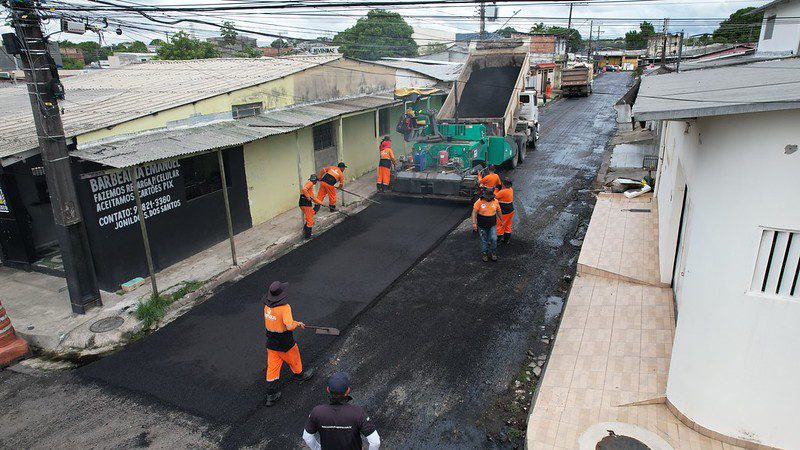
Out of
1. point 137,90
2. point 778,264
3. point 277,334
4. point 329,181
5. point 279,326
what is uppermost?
point 137,90

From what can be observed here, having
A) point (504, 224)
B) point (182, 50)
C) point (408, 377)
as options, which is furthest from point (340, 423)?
point (182, 50)

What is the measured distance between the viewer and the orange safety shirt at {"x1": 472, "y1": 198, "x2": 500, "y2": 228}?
9500 millimetres

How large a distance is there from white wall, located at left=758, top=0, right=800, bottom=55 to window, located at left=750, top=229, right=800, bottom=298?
19.6m

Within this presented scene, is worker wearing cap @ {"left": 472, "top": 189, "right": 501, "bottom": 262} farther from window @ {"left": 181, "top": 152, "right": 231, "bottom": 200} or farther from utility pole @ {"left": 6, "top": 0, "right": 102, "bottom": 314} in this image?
utility pole @ {"left": 6, "top": 0, "right": 102, "bottom": 314}

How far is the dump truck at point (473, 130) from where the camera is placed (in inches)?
543

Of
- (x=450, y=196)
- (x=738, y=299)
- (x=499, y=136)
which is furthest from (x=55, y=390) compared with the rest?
(x=499, y=136)

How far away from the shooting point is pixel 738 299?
4.31 meters

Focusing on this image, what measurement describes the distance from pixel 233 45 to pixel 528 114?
121 feet

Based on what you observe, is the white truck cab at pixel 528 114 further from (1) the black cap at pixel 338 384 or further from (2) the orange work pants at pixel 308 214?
(1) the black cap at pixel 338 384

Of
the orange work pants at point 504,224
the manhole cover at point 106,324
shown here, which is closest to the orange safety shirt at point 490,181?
the orange work pants at point 504,224

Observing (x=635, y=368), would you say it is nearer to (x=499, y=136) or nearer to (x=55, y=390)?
(x=55, y=390)

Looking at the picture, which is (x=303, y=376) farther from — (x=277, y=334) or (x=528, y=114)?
(x=528, y=114)

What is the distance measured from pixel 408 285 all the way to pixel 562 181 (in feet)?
28.2

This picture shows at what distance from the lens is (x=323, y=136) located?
49.3ft
